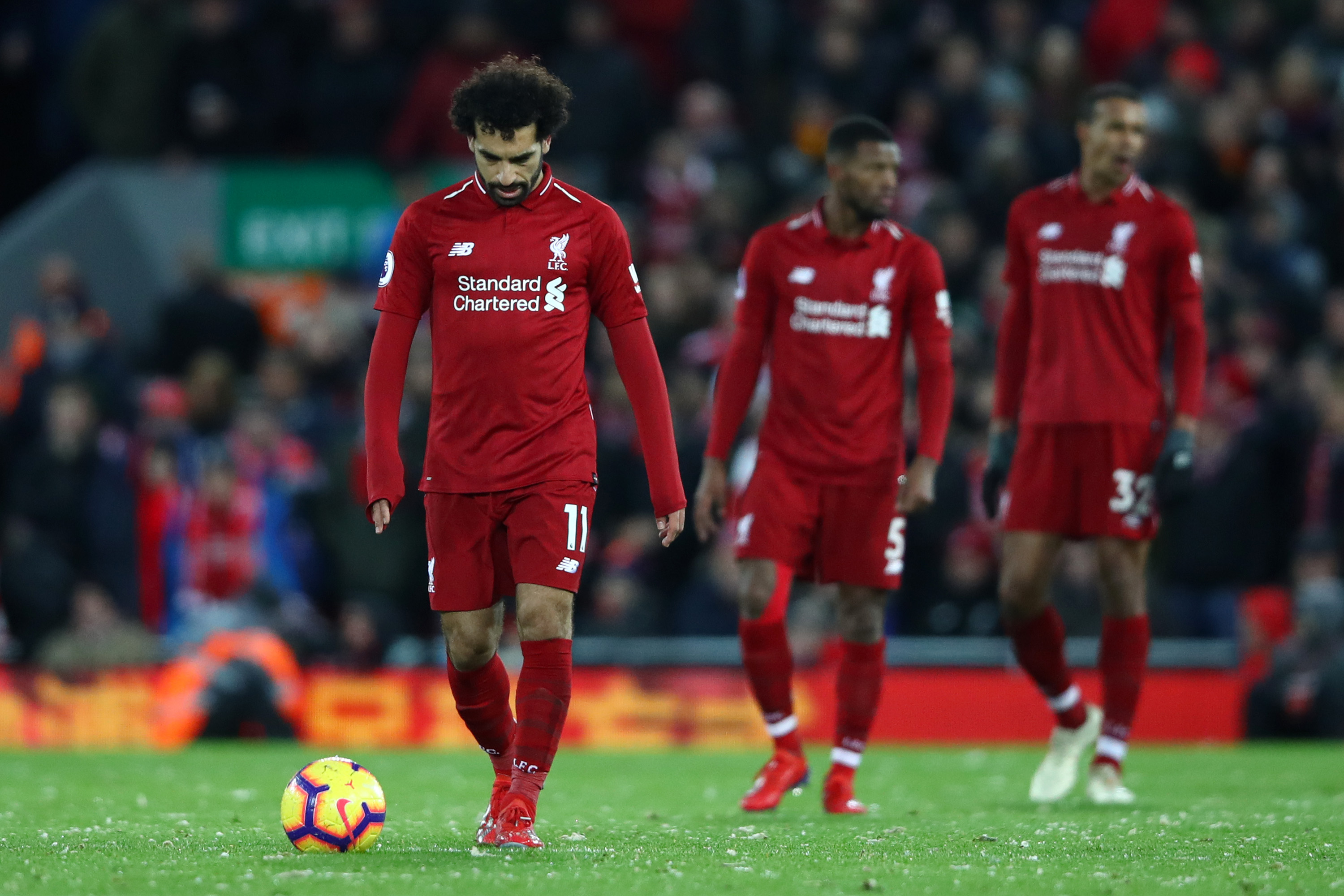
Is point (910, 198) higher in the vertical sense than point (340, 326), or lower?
higher

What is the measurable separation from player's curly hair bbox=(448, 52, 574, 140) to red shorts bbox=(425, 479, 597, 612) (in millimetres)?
1230

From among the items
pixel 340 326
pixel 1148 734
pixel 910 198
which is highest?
pixel 910 198

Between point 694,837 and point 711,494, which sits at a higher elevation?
point 711,494

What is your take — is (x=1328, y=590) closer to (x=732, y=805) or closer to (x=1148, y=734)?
(x=1148, y=734)

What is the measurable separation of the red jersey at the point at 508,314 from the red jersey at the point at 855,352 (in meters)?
1.96

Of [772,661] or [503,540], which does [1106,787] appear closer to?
[772,661]

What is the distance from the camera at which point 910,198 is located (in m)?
17.2

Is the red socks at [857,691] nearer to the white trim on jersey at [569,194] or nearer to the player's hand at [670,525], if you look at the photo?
the player's hand at [670,525]

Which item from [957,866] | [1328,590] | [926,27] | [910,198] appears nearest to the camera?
[957,866]

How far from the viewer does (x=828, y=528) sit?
9.22m

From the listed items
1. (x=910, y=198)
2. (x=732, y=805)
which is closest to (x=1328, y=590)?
(x=910, y=198)

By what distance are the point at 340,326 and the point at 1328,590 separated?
8198 millimetres

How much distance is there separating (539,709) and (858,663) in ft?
8.12

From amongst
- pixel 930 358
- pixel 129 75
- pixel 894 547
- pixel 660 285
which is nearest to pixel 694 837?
pixel 894 547
